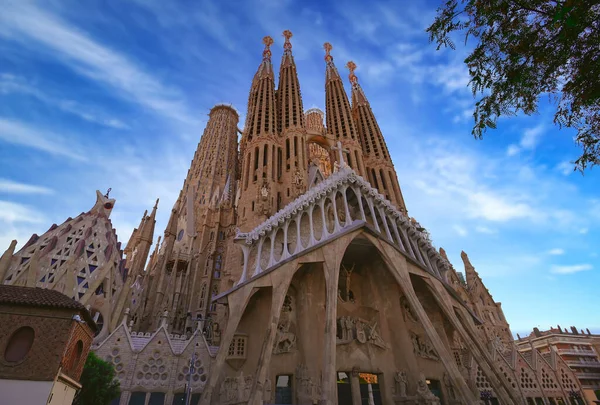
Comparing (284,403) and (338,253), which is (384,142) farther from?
(284,403)

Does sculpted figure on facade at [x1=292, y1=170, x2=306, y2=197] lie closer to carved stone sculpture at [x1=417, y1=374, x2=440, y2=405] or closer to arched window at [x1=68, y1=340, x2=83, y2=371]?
carved stone sculpture at [x1=417, y1=374, x2=440, y2=405]

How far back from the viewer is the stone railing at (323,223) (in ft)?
71.9

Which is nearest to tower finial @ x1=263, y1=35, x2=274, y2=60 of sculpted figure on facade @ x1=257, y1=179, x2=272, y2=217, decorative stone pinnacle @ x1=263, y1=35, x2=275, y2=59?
decorative stone pinnacle @ x1=263, y1=35, x2=275, y2=59

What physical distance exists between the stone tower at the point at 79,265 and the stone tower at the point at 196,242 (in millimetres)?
7466

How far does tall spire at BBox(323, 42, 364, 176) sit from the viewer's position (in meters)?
36.5

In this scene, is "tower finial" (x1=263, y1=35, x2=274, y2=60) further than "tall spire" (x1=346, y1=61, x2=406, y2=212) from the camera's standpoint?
Yes

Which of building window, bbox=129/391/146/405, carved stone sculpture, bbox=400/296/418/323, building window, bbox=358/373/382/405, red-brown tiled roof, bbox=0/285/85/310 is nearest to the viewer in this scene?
red-brown tiled roof, bbox=0/285/85/310

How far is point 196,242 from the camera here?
39.8 meters

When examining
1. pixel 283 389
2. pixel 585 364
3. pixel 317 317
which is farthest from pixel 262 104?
pixel 585 364

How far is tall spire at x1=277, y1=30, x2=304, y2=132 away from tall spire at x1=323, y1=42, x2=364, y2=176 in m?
5.03

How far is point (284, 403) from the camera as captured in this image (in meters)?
17.9

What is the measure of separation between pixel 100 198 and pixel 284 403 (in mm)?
23016

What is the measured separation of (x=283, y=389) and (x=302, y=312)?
461cm

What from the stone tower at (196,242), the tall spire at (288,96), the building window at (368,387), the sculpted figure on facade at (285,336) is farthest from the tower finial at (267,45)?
the building window at (368,387)
